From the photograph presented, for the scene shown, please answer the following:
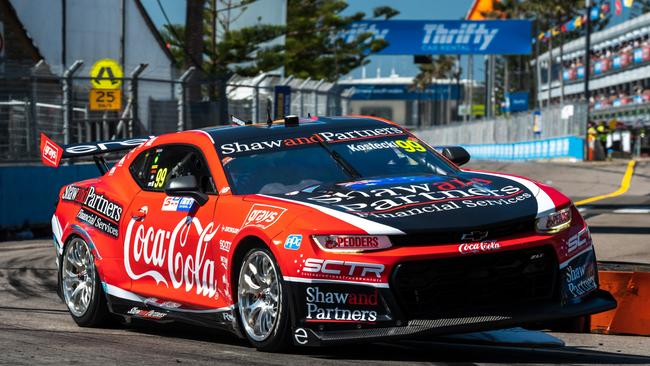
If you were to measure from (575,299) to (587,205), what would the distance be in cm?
1445

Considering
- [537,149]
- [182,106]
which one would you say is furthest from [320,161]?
[537,149]

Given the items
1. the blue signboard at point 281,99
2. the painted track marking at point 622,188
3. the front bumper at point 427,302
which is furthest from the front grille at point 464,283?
the blue signboard at point 281,99

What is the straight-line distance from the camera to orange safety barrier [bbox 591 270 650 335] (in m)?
7.72

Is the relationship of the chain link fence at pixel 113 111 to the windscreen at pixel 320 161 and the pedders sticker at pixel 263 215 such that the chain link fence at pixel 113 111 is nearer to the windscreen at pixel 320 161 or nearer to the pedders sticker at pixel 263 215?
the windscreen at pixel 320 161

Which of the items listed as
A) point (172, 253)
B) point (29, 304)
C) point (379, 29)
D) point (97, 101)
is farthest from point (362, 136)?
point (379, 29)

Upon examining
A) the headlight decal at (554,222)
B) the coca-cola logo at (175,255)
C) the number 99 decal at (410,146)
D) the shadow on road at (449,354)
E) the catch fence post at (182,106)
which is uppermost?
the catch fence post at (182,106)

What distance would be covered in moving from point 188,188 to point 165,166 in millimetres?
990

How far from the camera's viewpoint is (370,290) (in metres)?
6.04

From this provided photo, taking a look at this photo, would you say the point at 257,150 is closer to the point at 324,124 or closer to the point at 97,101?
the point at 324,124

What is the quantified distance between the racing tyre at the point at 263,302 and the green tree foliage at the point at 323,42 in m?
52.2

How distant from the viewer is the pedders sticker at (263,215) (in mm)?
6441

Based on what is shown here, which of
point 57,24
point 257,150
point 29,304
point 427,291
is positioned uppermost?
point 57,24

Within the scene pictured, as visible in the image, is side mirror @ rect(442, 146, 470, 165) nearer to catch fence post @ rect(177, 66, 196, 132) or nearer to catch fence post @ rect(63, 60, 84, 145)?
catch fence post @ rect(63, 60, 84, 145)

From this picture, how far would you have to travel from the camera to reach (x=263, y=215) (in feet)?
21.5
